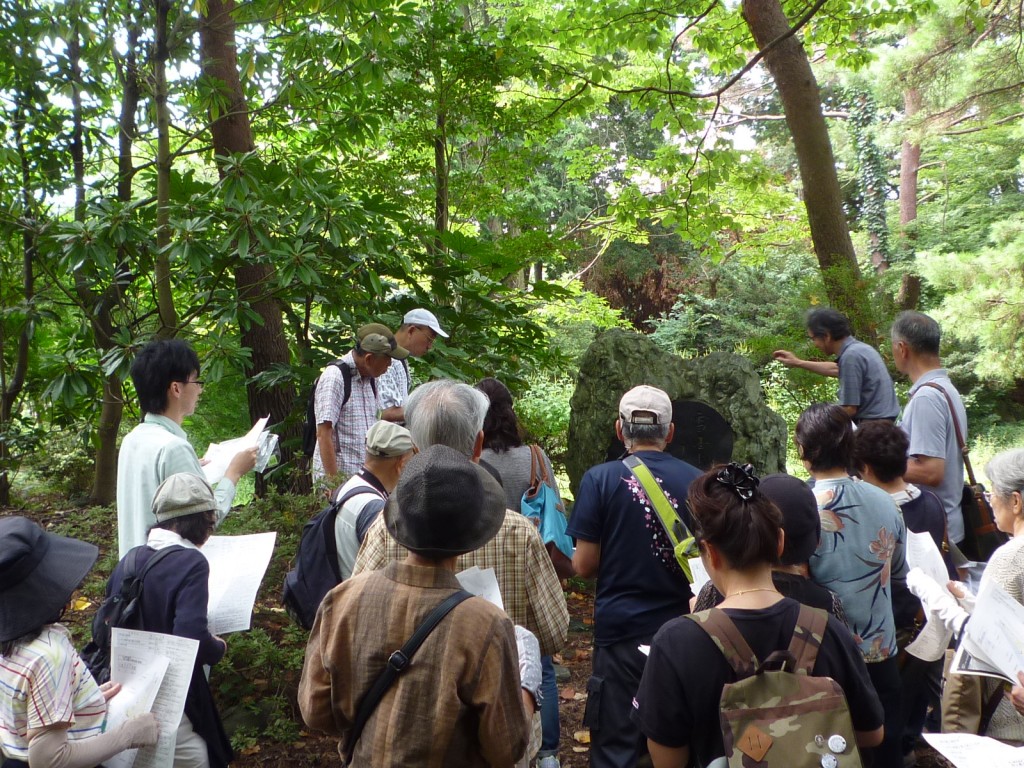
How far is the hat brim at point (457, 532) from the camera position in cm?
179

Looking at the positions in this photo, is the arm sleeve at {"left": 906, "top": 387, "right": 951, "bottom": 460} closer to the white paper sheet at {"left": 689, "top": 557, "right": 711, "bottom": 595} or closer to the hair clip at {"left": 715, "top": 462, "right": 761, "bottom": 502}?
the white paper sheet at {"left": 689, "top": 557, "right": 711, "bottom": 595}

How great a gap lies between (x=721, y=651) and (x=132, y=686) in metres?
1.76

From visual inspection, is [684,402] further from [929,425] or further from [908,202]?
[908,202]

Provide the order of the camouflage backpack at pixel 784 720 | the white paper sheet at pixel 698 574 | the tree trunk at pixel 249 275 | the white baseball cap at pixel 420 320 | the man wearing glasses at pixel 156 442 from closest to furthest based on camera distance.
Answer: the camouflage backpack at pixel 784 720, the white paper sheet at pixel 698 574, the man wearing glasses at pixel 156 442, the white baseball cap at pixel 420 320, the tree trunk at pixel 249 275

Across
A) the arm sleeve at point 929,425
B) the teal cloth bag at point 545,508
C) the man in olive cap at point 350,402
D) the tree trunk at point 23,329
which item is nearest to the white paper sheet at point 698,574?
the teal cloth bag at point 545,508

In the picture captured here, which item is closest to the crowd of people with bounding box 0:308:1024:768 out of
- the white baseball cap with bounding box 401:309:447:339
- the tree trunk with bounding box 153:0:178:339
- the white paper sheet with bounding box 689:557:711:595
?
the white paper sheet with bounding box 689:557:711:595

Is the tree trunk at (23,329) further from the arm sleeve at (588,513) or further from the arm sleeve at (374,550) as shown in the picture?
the arm sleeve at (588,513)

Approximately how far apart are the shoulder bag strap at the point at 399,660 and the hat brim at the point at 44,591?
92cm

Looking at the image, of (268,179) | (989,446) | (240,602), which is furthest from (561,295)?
(989,446)

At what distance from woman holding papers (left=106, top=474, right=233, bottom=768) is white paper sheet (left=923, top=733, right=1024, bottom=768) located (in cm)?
216

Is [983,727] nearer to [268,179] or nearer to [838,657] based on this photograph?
[838,657]

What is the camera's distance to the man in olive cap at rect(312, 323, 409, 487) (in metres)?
4.75

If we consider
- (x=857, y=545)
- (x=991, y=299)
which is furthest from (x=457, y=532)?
(x=991, y=299)

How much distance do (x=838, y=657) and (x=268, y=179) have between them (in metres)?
5.11
